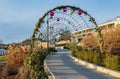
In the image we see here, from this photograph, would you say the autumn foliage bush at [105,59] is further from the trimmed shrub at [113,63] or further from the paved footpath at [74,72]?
the paved footpath at [74,72]

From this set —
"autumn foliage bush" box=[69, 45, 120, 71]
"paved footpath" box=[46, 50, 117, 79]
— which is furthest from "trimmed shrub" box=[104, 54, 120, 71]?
"paved footpath" box=[46, 50, 117, 79]

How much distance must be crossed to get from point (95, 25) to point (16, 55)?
46.2 feet

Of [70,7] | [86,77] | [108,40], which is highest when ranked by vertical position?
[70,7]

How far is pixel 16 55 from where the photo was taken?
141 ft

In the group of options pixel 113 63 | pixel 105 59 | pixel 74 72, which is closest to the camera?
pixel 113 63

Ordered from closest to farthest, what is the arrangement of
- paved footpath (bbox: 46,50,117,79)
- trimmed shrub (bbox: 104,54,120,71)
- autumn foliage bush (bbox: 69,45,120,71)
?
paved footpath (bbox: 46,50,117,79), trimmed shrub (bbox: 104,54,120,71), autumn foliage bush (bbox: 69,45,120,71)

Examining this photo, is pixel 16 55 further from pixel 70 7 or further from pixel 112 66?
pixel 112 66

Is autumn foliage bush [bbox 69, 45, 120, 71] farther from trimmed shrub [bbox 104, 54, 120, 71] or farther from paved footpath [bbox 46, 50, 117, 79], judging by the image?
paved footpath [bbox 46, 50, 117, 79]

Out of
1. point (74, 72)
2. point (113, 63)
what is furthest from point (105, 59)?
point (74, 72)

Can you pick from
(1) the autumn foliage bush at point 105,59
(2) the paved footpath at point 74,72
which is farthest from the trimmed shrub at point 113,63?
(2) the paved footpath at point 74,72

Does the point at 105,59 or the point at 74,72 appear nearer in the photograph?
the point at 74,72

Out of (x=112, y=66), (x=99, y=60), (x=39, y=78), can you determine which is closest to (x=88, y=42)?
(x=99, y=60)

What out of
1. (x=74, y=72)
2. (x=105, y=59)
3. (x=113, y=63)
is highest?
(x=105, y=59)

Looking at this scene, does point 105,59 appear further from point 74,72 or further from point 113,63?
point 74,72
